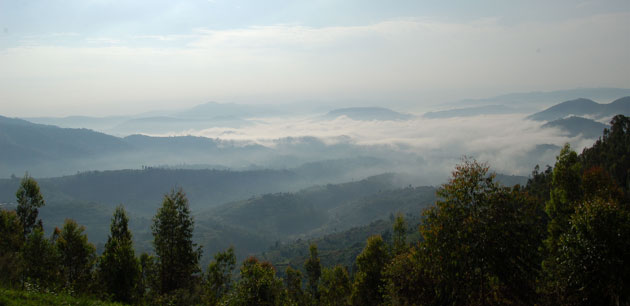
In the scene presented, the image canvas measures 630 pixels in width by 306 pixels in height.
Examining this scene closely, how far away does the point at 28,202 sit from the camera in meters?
50.9

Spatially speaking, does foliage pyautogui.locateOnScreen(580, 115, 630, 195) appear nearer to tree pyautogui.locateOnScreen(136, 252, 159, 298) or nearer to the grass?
tree pyautogui.locateOnScreen(136, 252, 159, 298)

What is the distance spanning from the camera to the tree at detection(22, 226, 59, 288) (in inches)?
1485

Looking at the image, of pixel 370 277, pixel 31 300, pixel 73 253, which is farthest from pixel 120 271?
pixel 370 277

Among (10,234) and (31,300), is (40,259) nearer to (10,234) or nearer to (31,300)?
(10,234)

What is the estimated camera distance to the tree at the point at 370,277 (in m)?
39.5

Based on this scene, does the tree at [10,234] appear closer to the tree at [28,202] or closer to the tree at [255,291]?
the tree at [28,202]

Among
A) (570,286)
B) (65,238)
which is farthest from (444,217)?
(65,238)

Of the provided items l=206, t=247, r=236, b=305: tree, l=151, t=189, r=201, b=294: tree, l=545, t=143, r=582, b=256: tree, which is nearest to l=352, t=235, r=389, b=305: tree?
l=206, t=247, r=236, b=305: tree

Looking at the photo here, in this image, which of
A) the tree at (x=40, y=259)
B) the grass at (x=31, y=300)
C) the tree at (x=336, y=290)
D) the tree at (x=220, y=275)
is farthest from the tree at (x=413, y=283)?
the tree at (x=40, y=259)

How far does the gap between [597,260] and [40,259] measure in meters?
50.9

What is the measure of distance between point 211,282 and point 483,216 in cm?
3080

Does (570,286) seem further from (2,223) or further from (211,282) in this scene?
(2,223)

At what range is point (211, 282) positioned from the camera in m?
39.0

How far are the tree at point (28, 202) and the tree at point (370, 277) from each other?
45.9 metres
